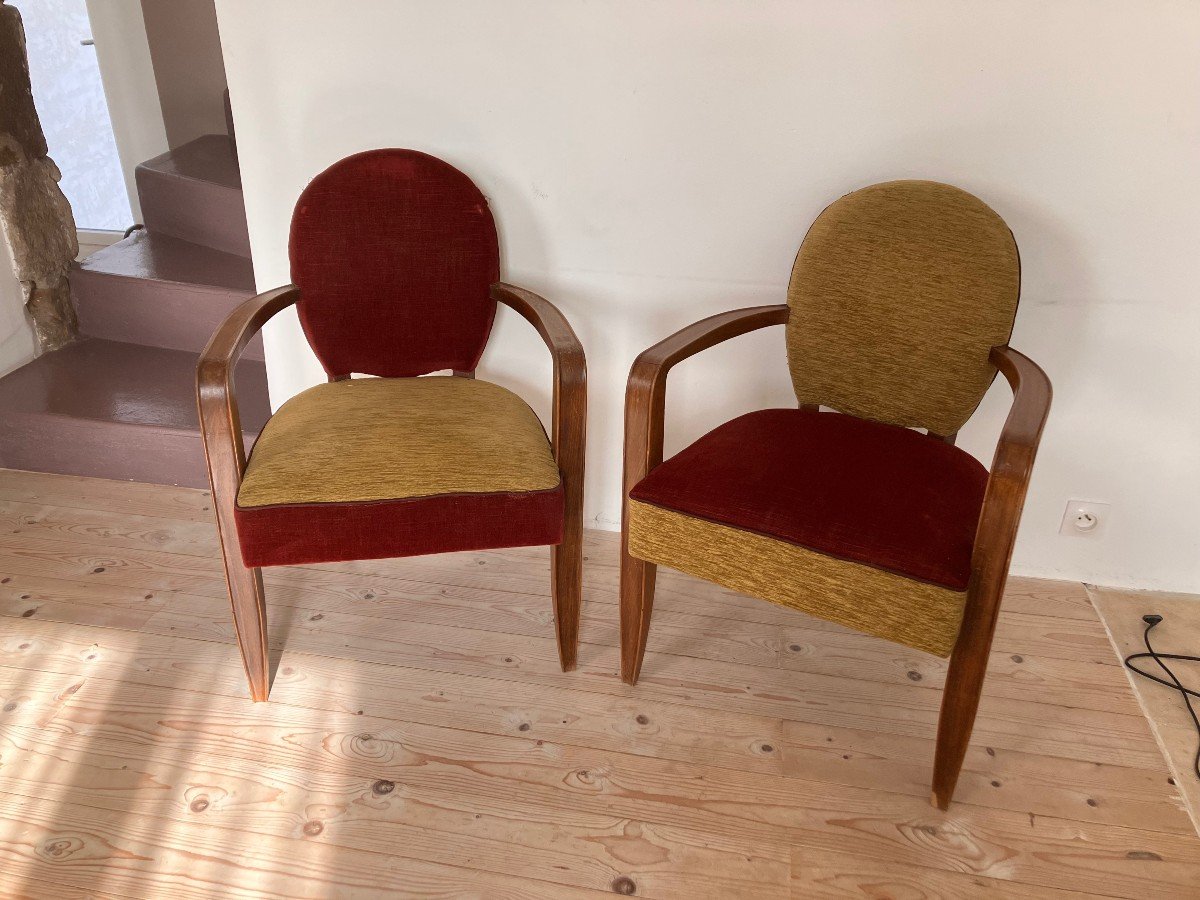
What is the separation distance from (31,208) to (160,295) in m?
0.44

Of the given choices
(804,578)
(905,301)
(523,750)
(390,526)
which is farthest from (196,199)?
(804,578)

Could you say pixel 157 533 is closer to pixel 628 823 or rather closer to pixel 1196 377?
pixel 628 823

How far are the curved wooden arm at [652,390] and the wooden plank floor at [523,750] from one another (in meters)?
0.51

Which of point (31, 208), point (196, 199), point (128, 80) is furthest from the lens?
point (128, 80)

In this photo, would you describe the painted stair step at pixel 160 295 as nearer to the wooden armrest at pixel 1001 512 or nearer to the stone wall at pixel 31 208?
the stone wall at pixel 31 208

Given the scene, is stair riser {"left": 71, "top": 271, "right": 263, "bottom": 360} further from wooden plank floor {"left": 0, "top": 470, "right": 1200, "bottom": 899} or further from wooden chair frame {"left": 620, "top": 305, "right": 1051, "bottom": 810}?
wooden chair frame {"left": 620, "top": 305, "right": 1051, "bottom": 810}

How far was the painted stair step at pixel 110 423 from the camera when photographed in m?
2.49

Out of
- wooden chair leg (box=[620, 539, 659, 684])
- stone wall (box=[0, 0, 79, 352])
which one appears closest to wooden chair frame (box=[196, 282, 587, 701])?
wooden chair leg (box=[620, 539, 659, 684])

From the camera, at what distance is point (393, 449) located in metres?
1.64

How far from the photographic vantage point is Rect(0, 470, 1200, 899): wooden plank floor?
1486 mm

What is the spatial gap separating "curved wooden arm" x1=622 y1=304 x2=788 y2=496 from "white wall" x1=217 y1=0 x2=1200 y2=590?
0.39m

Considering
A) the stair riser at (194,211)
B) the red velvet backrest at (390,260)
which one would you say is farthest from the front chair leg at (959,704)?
the stair riser at (194,211)

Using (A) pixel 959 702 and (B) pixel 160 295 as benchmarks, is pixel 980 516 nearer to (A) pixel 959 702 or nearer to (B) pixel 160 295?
(A) pixel 959 702

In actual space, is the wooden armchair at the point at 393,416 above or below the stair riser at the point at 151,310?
above
